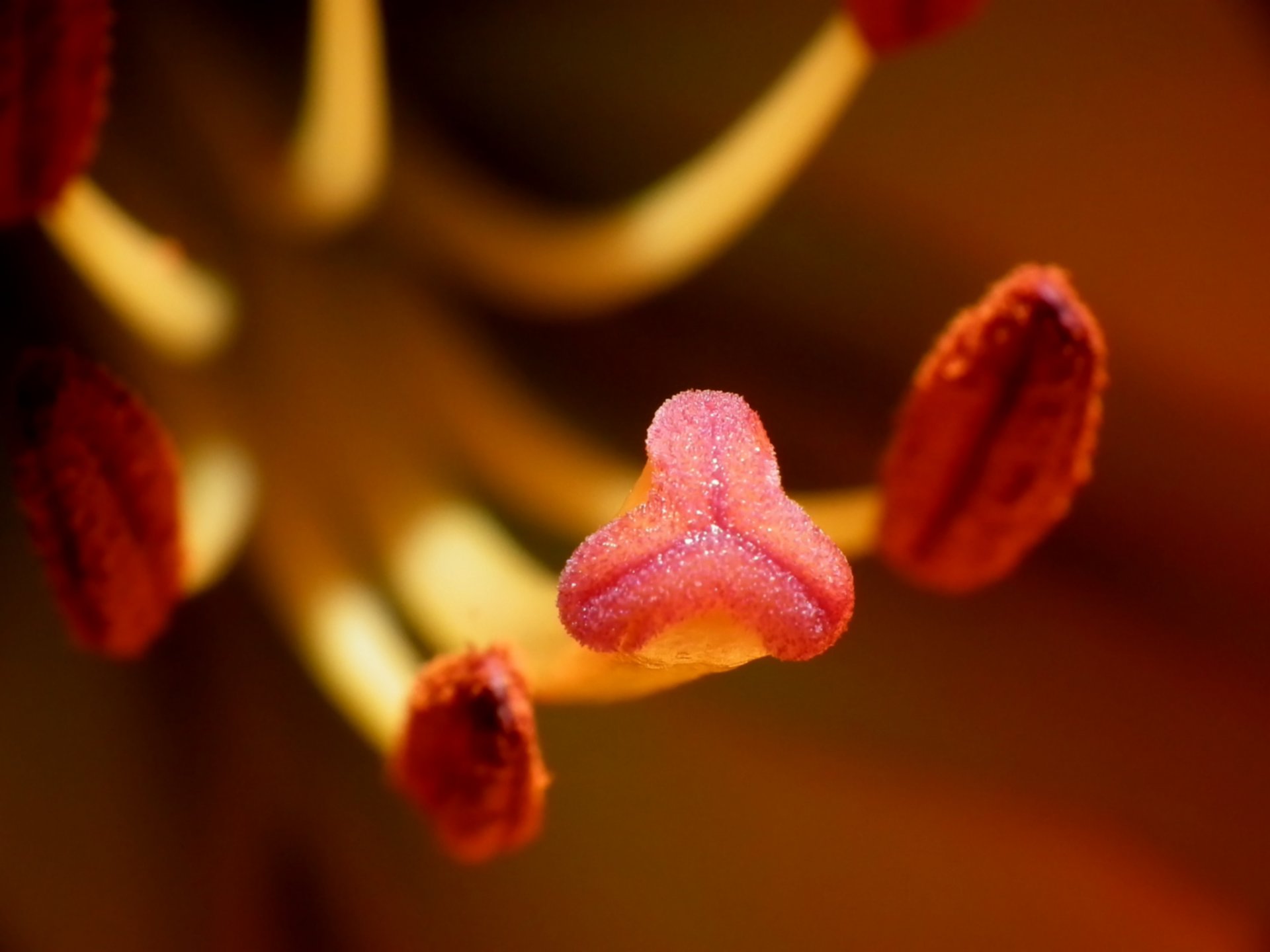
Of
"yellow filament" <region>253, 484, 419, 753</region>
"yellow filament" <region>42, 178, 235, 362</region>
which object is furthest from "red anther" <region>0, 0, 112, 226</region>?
"yellow filament" <region>253, 484, 419, 753</region>

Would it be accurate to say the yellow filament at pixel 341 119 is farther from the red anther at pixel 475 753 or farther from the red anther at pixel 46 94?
the red anther at pixel 475 753

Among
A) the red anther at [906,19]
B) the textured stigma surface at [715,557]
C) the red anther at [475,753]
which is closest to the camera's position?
the textured stigma surface at [715,557]

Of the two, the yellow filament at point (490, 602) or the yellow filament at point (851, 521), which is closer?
the yellow filament at point (490, 602)

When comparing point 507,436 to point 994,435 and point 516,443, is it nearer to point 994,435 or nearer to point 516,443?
point 516,443

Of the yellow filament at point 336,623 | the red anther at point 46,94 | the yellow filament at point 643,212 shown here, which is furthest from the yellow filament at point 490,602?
the red anther at point 46,94

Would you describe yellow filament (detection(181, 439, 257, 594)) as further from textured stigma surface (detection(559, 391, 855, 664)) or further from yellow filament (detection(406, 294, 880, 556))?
textured stigma surface (detection(559, 391, 855, 664))
